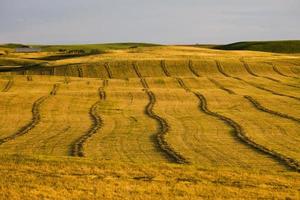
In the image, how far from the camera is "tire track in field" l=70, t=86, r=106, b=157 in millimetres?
26188

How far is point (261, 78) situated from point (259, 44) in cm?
8872

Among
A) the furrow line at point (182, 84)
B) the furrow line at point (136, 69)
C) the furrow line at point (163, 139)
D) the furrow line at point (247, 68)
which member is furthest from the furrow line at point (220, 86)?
the furrow line at point (163, 139)

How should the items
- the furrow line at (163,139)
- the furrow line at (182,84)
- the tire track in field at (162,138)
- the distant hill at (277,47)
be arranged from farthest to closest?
the distant hill at (277,47)
the furrow line at (182,84)
the tire track in field at (162,138)
the furrow line at (163,139)

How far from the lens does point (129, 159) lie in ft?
78.8

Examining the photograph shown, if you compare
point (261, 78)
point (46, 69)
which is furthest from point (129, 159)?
point (46, 69)

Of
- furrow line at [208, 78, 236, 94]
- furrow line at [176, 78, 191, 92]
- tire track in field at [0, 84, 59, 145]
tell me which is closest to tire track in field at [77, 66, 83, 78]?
furrow line at [176, 78, 191, 92]

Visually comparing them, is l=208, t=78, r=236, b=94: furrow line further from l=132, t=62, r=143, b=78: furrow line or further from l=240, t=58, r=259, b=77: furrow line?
l=132, t=62, r=143, b=78: furrow line

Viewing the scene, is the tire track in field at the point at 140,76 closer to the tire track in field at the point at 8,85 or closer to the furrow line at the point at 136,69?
the furrow line at the point at 136,69

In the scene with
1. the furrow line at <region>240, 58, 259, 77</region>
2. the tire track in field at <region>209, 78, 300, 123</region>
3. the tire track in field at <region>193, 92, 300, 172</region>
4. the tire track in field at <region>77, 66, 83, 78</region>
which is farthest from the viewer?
the furrow line at <region>240, 58, 259, 77</region>

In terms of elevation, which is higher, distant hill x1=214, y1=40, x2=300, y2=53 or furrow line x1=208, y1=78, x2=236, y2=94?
distant hill x1=214, y1=40, x2=300, y2=53

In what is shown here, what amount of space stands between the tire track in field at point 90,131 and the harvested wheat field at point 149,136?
0.05 m

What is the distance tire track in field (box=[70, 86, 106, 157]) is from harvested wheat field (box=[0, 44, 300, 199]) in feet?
0.17

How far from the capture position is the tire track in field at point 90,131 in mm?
26188

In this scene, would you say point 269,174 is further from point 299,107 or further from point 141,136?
point 299,107
